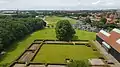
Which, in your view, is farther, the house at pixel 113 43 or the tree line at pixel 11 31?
the tree line at pixel 11 31

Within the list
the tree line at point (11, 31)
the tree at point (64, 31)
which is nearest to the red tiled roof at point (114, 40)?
the tree at point (64, 31)

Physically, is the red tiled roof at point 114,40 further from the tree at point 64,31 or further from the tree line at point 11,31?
the tree line at point 11,31

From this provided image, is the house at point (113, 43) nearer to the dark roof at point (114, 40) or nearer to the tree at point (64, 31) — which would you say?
the dark roof at point (114, 40)

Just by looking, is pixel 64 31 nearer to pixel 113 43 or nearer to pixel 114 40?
pixel 114 40

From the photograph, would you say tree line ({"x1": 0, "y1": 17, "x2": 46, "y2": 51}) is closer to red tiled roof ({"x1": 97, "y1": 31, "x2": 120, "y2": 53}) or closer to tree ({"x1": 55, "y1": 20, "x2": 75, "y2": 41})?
tree ({"x1": 55, "y1": 20, "x2": 75, "y2": 41})

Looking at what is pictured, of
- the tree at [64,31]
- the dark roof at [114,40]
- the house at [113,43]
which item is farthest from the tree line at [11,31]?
the dark roof at [114,40]

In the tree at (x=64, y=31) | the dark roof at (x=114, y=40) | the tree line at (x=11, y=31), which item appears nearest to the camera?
the dark roof at (x=114, y=40)

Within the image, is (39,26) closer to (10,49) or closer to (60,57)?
(10,49)

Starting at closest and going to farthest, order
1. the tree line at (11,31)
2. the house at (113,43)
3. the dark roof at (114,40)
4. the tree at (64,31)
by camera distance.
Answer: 1. the house at (113,43)
2. the dark roof at (114,40)
3. the tree line at (11,31)
4. the tree at (64,31)

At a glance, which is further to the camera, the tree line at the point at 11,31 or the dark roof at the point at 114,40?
the tree line at the point at 11,31

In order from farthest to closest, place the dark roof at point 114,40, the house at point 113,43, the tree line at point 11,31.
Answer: the tree line at point 11,31
the dark roof at point 114,40
the house at point 113,43

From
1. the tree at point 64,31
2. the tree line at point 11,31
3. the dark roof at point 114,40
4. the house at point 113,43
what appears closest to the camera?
the house at point 113,43

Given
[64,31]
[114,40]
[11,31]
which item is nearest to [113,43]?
[114,40]

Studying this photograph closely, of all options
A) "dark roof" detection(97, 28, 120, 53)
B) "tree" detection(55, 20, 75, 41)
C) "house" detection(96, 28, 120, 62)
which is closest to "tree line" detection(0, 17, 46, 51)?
"tree" detection(55, 20, 75, 41)
